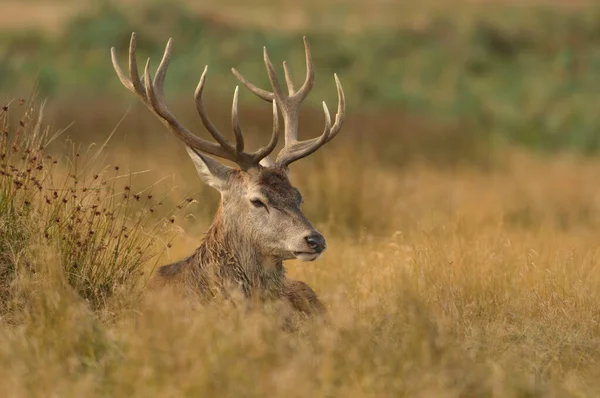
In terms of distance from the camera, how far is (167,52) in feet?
24.2

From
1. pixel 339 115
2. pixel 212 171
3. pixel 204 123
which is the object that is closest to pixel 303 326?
pixel 212 171

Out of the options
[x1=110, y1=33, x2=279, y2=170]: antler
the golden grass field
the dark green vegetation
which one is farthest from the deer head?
the dark green vegetation

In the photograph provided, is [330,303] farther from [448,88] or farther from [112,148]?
[448,88]

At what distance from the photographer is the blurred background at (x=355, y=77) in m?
16.5

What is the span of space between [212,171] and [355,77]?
2151cm

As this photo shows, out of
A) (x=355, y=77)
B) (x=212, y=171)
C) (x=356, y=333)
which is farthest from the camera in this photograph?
(x=355, y=77)

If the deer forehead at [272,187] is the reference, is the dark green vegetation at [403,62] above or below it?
below

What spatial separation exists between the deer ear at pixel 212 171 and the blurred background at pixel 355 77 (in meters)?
3.72

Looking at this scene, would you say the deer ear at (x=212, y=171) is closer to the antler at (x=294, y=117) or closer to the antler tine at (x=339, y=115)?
the antler at (x=294, y=117)

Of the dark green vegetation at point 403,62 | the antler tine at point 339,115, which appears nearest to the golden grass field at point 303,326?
the antler tine at point 339,115

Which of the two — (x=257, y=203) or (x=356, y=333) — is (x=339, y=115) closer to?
(x=257, y=203)

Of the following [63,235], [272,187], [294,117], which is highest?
[294,117]

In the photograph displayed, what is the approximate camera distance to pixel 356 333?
5680 mm

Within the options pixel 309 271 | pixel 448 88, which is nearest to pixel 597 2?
pixel 448 88
